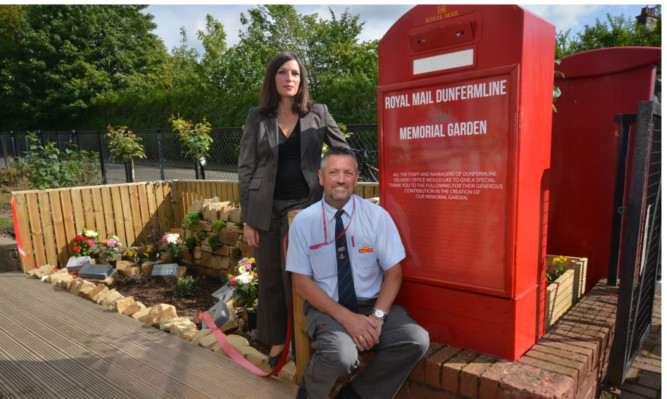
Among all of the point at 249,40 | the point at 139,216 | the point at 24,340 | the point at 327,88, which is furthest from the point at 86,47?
the point at 24,340

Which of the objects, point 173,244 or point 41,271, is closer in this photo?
point 41,271

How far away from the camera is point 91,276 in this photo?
4773 mm

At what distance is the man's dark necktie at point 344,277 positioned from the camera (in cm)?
207

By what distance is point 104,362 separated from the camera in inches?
107

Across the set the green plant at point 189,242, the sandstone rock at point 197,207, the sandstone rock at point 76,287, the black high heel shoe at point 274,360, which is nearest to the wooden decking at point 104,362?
the black high heel shoe at point 274,360

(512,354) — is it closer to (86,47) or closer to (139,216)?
(139,216)

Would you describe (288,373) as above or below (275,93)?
below

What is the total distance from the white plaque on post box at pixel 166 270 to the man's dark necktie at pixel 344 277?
11.3ft

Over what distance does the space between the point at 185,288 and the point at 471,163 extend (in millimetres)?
3668

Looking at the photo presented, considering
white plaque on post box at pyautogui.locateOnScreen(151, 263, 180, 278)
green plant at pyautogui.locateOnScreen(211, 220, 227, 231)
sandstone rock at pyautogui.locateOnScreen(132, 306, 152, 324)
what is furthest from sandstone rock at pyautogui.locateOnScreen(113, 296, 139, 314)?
green plant at pyautogui.locateOnScreen(211, 220, 227, 231)

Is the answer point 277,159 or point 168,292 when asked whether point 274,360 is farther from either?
point 168,292

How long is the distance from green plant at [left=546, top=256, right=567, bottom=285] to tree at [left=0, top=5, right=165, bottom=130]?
28.9 m

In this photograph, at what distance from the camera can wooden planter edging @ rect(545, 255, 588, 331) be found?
2391 millimetres

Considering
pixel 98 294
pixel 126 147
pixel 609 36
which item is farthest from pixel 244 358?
pixel 609 36
